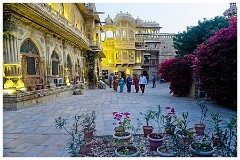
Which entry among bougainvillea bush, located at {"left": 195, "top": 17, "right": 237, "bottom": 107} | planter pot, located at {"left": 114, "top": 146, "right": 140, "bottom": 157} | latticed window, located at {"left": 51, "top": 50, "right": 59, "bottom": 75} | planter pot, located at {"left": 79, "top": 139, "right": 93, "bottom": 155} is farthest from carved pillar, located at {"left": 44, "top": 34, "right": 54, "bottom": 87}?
planter pot, located at {"left": 114, "top": 146, "right": 140, "bottom": 157}

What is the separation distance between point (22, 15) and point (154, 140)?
24.3 feet

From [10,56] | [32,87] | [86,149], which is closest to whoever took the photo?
[86,149]

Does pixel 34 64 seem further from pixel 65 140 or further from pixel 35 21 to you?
pixel 65 140

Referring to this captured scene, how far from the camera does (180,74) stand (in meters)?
10.4

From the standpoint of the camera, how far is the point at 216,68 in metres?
6.68

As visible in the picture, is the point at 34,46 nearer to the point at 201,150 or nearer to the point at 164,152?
the point at 164,152

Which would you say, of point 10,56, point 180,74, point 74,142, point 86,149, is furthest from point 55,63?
point 86,149

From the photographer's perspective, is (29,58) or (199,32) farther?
(199,32)

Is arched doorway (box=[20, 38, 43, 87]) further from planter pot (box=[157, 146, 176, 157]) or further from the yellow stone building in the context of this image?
the yellow stone building

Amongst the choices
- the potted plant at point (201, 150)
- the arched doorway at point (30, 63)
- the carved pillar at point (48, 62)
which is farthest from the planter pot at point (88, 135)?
the carved pillar at point (48, 62)

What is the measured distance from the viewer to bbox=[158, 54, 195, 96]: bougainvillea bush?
10.4 metres

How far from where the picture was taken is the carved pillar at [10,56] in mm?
6965

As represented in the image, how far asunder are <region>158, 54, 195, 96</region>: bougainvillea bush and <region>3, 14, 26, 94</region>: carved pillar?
8152 mm

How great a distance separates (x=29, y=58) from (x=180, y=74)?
829cm
